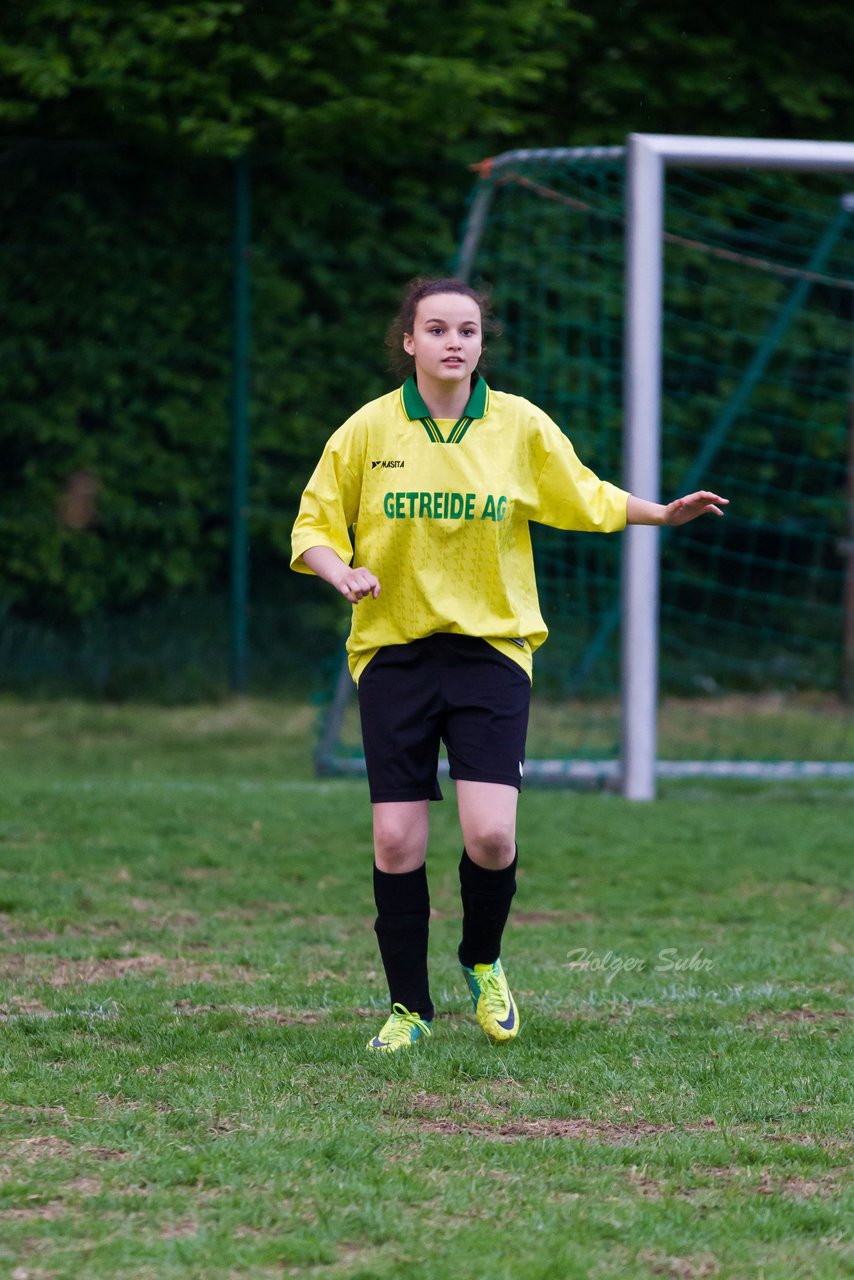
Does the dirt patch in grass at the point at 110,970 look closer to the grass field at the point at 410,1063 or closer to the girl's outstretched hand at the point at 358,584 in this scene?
the grass field at the point at 410,1063

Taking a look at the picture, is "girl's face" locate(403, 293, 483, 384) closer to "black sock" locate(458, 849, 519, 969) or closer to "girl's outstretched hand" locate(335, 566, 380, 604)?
"girl's outstretched hand" locate(335, 566, 380, 604)

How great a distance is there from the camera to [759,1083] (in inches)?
141

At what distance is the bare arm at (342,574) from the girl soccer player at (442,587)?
0.5 inches

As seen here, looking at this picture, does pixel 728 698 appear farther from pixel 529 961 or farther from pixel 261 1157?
pixel 261 1157

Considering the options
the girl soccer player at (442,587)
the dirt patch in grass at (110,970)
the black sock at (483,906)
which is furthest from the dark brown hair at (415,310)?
the dirt patch in grass at (110,970)

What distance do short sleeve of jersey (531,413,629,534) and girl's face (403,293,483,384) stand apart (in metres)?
0.24

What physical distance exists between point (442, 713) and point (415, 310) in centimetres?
91

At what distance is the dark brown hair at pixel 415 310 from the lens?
3994mm

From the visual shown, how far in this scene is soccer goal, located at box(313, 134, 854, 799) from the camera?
31.1 feet

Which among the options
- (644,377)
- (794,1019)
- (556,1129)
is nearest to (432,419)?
(556,1129)

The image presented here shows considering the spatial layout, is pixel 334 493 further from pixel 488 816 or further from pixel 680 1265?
pixel 680 1265

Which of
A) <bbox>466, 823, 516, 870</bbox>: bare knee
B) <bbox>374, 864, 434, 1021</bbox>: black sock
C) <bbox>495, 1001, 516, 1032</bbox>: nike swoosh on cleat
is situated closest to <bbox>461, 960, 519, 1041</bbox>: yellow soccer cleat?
<bbox>495, 1001, 516, 1032</bbox>: nike swoosh on cleat

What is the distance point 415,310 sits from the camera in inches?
157

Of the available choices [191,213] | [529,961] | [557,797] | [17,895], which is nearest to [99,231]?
[191,213]
